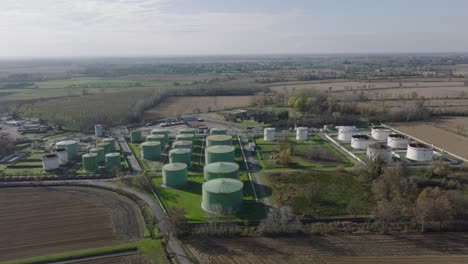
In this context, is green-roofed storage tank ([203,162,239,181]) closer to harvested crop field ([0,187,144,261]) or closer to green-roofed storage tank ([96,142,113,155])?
harvested crop field ([0,187,144,261])

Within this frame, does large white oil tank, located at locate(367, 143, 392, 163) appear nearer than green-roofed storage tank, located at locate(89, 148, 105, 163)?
Yes

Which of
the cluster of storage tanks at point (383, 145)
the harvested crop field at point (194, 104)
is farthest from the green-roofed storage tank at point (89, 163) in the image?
the cluster of storage tanks at point (383, 145)

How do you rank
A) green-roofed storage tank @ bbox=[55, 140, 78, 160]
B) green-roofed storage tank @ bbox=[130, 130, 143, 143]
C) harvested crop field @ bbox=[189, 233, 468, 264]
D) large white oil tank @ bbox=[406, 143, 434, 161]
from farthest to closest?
green-roofed storage tank @ bbox=[130, 130, 143, 143], green-roofed storage tank @ bbox=[55, 140, 78, 160], large white oil tank @ bbox=[406, 143, 434, 161], harvested crop field @ bbox=[189, 233, 468, 264]

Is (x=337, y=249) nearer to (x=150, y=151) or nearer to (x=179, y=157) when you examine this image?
(x=179, y=157)

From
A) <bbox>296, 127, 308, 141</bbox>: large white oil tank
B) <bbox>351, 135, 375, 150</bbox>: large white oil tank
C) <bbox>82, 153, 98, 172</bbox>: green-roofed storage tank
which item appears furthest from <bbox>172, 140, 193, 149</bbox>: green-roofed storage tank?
<bbox>351, 135, 375, 150</bbox>: large white oil tank

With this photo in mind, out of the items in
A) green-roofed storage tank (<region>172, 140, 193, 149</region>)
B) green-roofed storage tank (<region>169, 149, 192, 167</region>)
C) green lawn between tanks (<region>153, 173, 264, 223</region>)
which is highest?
green-roofed storage tank (<region>172, 140, 193, 149</region>)

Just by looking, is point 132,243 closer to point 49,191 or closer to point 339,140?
point 49,191

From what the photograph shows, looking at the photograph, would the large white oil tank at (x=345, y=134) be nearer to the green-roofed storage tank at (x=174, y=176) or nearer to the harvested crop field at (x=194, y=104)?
the green-roofed storage tank at (x=174, y=176)
